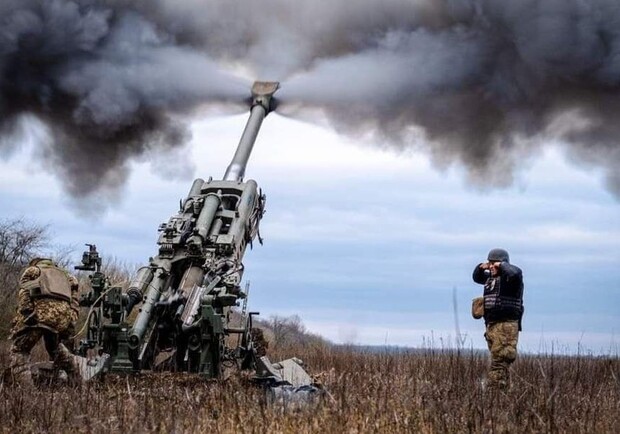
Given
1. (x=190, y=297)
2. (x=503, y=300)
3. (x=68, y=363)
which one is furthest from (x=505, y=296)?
(x=68, y=363)

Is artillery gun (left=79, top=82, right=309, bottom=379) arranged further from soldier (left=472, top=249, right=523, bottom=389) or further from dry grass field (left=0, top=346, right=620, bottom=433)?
soldier (left=472, top=249, right=523, bottom=389)

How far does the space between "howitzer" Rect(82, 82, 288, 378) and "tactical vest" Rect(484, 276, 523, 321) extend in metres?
3.43

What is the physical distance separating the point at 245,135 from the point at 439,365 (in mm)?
5235

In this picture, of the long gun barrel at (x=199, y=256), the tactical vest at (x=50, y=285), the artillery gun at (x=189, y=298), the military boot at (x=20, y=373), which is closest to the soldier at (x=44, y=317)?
the tactical vest at (x=50, y=285)

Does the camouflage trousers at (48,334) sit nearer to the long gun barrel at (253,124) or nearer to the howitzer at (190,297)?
the howitzer at (190,297)

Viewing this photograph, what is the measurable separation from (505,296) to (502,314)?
0.75ft

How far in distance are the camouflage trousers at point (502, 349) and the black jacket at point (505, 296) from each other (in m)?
0.11

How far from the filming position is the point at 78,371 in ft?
34.2

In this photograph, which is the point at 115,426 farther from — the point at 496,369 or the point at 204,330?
the point at 496,369

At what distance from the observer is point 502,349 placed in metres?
10.5

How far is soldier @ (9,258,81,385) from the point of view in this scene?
1021cm

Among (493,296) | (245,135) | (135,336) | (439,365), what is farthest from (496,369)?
(245,135)

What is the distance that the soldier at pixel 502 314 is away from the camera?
10539mm

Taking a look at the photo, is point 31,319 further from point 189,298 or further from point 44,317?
point 189,298
